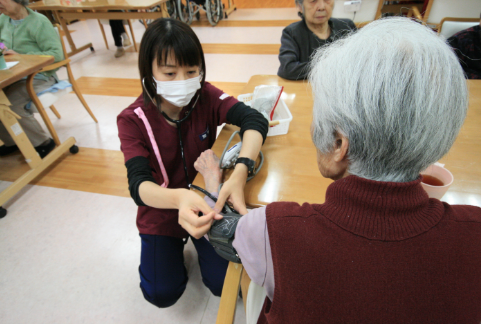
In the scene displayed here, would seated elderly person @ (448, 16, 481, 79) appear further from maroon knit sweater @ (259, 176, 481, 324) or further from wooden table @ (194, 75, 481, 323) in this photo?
maroon knit sweater @ (259, 176, 481, 324)

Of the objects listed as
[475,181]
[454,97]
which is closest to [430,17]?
[475,181]

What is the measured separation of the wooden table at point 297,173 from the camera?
626mm

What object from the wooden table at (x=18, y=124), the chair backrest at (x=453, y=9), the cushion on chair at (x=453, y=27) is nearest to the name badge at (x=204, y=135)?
the wooden table at (x=18, y=124)

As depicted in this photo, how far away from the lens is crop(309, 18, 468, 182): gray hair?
1.31 ft

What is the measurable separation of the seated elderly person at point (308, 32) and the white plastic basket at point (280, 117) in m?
0.40

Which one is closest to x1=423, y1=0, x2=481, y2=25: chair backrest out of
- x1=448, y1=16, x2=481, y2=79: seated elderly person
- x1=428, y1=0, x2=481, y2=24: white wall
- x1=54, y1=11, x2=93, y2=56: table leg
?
x1=428, y1=0, x2=481, y2=24: white wall

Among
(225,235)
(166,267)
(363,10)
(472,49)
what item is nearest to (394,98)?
(225,235)

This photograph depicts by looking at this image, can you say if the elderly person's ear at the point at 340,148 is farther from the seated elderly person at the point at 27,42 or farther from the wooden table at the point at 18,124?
the seated elderly person at the point at 27,42

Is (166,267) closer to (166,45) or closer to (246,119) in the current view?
(246,119)

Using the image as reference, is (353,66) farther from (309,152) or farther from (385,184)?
(309,152)

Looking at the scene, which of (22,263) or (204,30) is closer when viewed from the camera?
(22,263)

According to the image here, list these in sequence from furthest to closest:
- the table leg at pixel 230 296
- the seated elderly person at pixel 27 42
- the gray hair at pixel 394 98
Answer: the seated elderly person at pixel 27 42
the table leg at pixel 230 296
the gray hair at pixel 394 98

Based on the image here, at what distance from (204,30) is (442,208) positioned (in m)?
5.46

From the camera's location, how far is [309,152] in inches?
37.9
